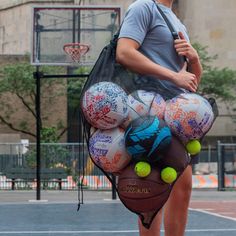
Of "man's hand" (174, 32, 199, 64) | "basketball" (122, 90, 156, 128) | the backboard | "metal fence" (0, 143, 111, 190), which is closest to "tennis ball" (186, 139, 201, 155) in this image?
"basketball" (122, 90, 156, 128)

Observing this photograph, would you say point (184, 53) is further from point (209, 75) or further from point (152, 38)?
point (209, 75)

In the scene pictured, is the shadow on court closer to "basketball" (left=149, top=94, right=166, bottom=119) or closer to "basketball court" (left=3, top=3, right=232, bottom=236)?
"basketball court" (left=3, top=3, right=232, bottom=236)

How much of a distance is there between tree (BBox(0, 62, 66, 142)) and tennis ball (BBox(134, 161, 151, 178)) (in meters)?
31.3

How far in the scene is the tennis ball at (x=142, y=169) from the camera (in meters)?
3.74

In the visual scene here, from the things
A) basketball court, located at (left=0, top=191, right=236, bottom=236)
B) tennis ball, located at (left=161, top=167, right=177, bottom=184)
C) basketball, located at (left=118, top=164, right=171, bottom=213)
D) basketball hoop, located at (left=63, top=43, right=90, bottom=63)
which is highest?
basketball hoop, located at (left=63, top=43, right=90, bottom=63)

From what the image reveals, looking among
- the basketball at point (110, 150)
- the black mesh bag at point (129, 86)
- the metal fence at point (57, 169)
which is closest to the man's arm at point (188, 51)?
the black mesh bag at point (129, 86)

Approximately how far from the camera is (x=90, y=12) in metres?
17.4

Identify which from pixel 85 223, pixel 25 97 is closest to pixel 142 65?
pixel 85 223

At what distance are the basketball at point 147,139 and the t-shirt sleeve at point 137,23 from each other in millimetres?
560

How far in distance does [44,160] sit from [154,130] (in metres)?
19.3

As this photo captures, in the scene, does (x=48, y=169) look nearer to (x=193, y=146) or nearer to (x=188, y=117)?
(x=193, y=146)

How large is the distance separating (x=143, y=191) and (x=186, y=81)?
2.24 feet

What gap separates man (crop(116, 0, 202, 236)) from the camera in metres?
4.02

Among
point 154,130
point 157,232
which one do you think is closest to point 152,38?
point 154,130
